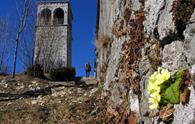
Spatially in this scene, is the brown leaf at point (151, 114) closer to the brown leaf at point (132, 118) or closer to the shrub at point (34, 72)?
the brown leaf at point (132, 118)

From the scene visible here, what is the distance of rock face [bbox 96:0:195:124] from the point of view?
20.9 ft

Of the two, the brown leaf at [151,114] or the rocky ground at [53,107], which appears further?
the rocky ground at [53,107]

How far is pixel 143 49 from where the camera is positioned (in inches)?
328

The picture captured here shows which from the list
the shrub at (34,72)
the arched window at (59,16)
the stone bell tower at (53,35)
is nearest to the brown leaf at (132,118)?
the shrub at (34,72)

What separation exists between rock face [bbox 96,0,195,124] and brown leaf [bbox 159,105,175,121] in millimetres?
120

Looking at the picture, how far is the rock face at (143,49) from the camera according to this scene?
638cm

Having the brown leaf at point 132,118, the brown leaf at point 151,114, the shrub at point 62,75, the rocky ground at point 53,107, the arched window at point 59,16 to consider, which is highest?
the arched window at point 59,16

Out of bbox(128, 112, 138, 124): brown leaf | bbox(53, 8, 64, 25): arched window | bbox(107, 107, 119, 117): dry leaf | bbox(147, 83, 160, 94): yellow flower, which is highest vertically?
bbox(53, 8, 64, 25): arched window

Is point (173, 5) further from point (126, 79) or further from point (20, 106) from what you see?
point (20, 106)

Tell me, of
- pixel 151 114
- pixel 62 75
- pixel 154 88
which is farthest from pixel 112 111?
pixel 62 75

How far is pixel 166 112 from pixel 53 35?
107 ft

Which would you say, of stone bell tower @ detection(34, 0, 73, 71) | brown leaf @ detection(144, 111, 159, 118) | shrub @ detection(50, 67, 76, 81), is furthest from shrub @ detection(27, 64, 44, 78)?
brown leaf @ detection(144, 111, 159, 118)

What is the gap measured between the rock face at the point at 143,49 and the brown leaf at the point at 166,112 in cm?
12

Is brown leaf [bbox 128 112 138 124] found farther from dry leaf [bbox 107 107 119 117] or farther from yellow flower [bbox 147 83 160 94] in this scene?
yellow flower [bbox 147 83 160 94]
